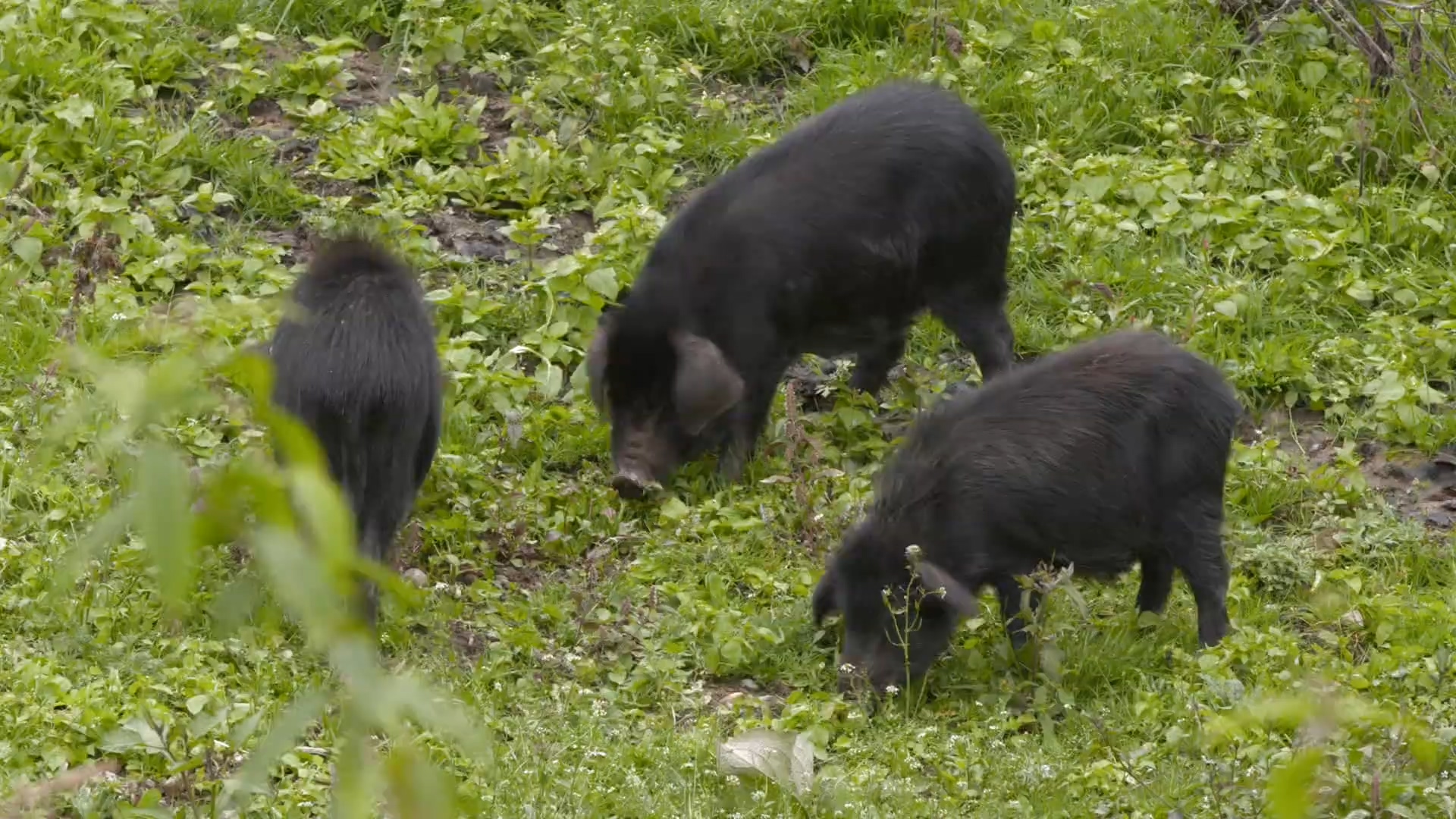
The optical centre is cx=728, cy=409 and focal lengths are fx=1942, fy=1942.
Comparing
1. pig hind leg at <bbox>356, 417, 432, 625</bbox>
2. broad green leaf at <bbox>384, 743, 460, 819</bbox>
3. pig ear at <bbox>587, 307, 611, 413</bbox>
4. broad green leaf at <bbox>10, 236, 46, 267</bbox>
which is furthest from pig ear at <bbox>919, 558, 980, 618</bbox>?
broad green leaf at <bbox>384, 743, 460, 819</bbox>

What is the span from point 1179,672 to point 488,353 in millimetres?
3294

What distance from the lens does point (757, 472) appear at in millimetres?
7238

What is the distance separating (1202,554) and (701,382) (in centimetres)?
189

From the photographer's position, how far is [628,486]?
22.7 feet

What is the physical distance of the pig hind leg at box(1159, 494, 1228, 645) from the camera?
5906 millimetres

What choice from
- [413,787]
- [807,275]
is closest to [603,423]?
[807,275]

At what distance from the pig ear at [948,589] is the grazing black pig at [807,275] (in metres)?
1.56

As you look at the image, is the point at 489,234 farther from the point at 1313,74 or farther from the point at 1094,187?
the point at 1313,74

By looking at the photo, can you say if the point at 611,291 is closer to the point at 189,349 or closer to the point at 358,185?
the point at 358,185

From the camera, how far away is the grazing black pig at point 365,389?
5.52 m

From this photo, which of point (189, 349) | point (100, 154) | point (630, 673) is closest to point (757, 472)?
point (630, 673)

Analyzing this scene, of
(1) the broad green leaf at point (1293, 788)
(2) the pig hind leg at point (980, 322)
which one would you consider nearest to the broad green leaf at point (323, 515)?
(1) the broad green leaf at point (1293, 788)

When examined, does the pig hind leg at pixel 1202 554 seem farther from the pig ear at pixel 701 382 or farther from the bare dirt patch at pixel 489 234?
the bare dirt patch at pixel 489 234

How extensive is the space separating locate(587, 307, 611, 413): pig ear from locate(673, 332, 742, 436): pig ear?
266mm
